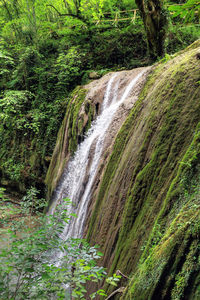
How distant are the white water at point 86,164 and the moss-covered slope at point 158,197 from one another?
84 cm

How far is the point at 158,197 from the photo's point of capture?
2688mm

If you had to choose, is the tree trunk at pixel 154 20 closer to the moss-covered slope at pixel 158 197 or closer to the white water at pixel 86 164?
the white water at pixel 86 164

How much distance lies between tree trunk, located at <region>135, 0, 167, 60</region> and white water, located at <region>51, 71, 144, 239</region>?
5.64 feet

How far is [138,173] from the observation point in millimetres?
3299

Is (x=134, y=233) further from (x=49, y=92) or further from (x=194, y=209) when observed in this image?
(x=49, y=92)

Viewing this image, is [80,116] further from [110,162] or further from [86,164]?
[110,162]

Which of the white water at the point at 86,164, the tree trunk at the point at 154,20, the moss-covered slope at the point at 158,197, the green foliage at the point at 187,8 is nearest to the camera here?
the green foliage at the point at 187,8

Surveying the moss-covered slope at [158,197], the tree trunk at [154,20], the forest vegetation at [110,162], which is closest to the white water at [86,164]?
the forest vegetation at [110,162]

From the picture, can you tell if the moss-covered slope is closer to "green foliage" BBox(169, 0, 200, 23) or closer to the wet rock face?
"green foliage" BBox(169, 0, 200, 23)

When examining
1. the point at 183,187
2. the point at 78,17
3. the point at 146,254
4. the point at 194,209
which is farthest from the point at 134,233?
the point at 78,17

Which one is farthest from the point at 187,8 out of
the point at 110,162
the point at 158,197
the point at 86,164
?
the point at 86,164

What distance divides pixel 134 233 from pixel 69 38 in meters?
11.3

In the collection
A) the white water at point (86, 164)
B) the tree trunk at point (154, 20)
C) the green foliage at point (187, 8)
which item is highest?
the tree trunk at point (154, 20)

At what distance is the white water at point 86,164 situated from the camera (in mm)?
5190
